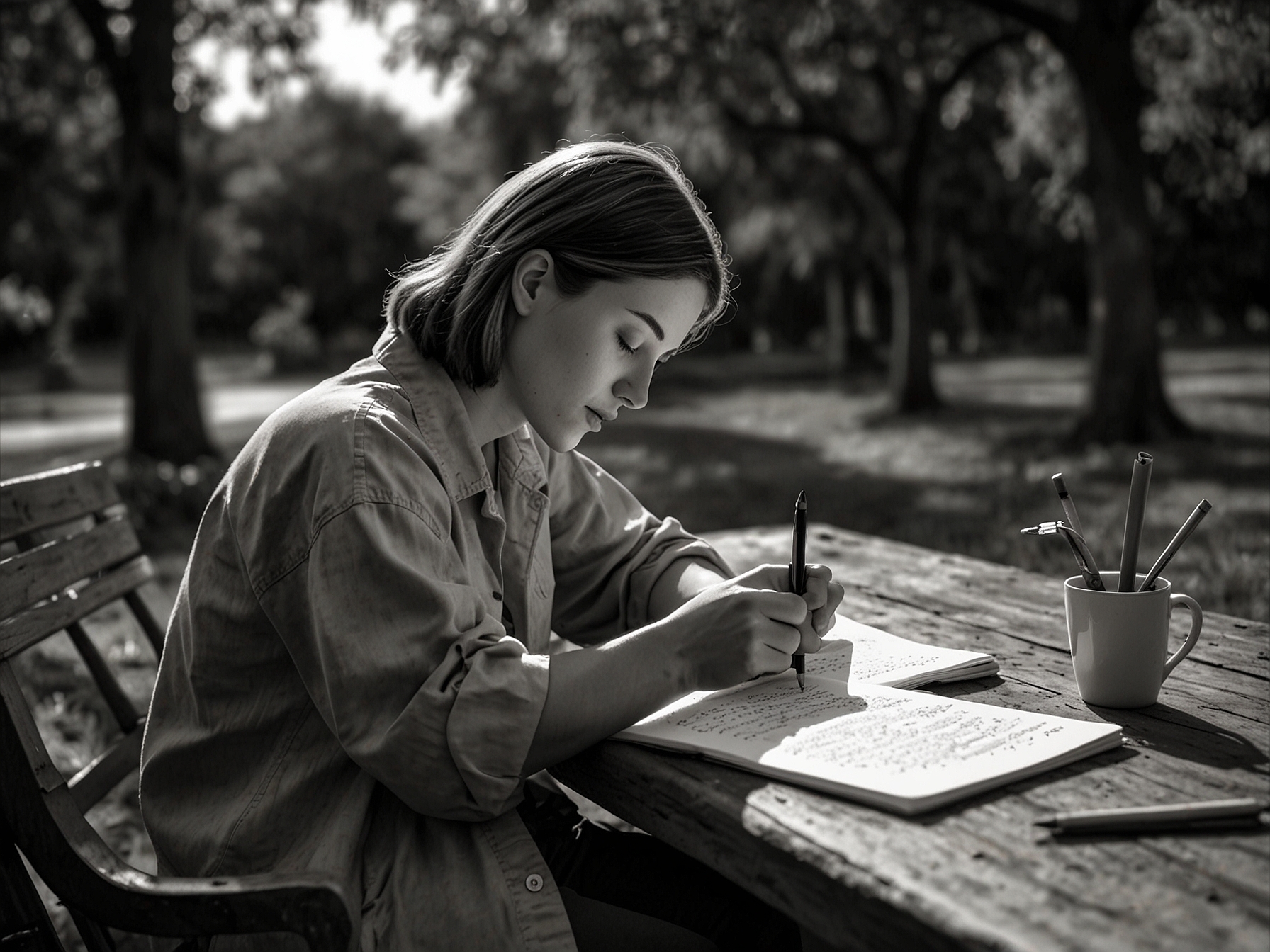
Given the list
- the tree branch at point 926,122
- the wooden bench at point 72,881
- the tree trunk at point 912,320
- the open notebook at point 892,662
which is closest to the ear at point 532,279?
the open notebook at point 892,662

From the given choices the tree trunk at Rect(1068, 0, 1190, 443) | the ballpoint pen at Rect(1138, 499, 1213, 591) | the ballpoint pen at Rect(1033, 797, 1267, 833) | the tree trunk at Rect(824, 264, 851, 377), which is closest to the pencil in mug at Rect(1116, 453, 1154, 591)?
the ballpoint pen at Rect(1138, 499, 1213, 591)

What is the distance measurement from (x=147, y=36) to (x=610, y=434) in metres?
6.45

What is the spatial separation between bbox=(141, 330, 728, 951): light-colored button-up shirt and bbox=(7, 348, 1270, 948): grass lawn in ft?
4.27

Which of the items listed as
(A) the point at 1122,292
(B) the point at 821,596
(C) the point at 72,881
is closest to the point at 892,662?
(B) the point at 821,596

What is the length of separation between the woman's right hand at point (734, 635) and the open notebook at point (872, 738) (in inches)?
2.5

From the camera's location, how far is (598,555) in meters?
2.24

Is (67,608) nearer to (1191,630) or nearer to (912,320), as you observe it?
(1191,630)

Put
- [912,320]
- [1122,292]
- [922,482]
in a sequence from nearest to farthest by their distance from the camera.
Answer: [922,482]
[1122,292]
[912,320]

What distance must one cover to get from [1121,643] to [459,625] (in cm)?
90

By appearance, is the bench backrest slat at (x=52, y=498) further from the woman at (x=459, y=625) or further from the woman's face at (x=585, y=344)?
the woman's face at (x=585, y=344)

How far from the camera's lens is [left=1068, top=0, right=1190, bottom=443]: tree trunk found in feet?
32.3

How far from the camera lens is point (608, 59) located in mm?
11633

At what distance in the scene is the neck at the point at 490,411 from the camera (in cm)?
189

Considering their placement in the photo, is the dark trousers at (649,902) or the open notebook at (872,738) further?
the dark trousers at (649,902)
